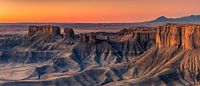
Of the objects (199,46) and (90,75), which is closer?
(199,46)

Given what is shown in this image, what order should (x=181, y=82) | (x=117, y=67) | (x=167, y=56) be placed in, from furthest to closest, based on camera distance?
1. (x=117, y=67)
2. (x=167, y=56)
3. (x=181, y=82)

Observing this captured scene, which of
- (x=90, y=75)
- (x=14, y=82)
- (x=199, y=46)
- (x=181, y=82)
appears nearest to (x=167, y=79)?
(x=181, y=82)

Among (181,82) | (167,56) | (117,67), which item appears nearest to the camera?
(181,82)

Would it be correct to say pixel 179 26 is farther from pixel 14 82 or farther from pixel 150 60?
pixel 14 82

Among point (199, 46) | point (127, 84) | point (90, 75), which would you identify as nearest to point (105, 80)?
point (90, 75)

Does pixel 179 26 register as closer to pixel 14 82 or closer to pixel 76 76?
pixel 76 76

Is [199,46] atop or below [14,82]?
atop
